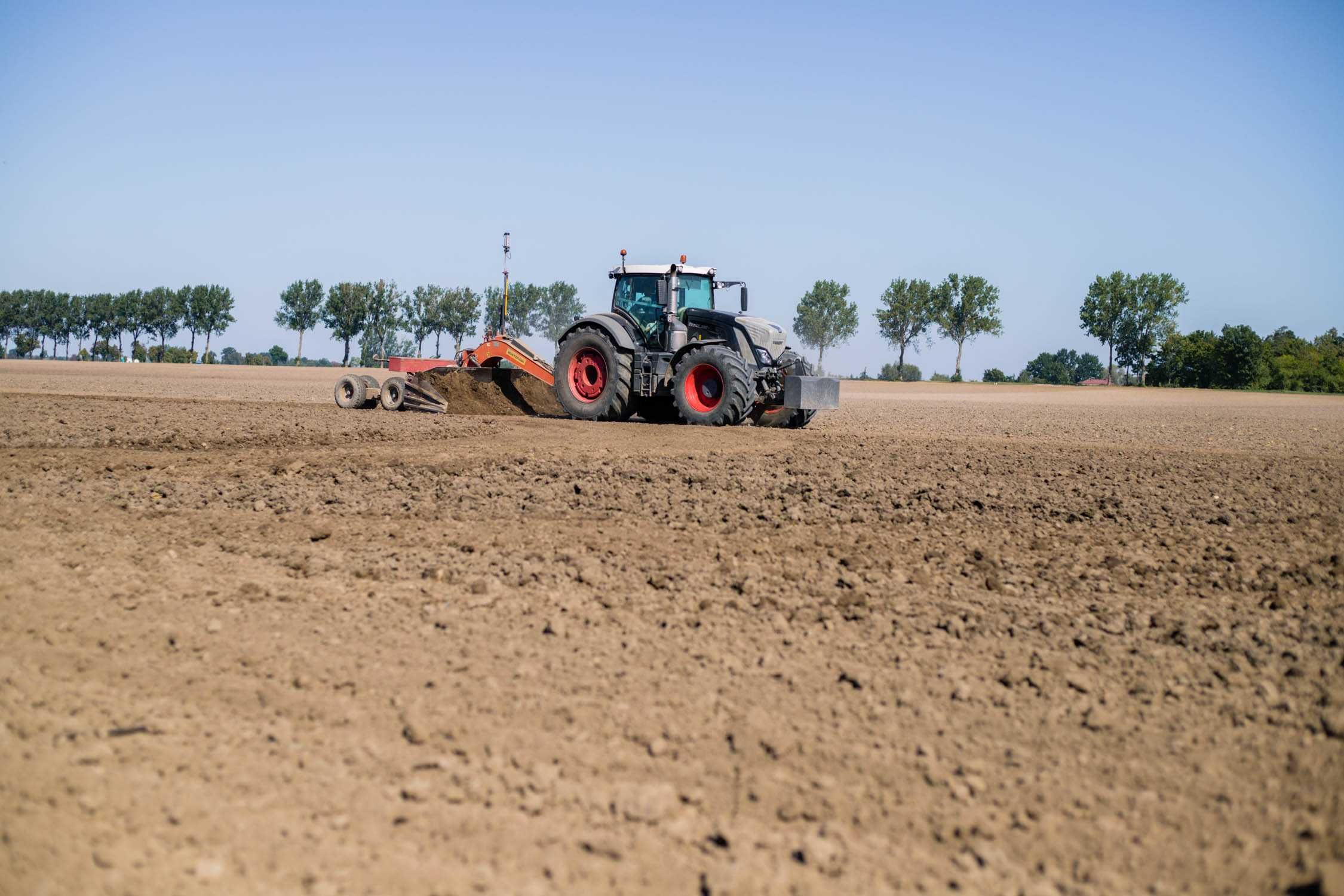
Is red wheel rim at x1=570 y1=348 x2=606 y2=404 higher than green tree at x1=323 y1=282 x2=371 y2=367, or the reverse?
green tree at x1=323 y1=282 x2=371 y2=367

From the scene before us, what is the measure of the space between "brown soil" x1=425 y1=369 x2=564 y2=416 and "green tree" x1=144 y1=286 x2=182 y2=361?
303 feet

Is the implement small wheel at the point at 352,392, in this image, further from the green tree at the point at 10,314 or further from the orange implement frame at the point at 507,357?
the green tree at the point at 10,314

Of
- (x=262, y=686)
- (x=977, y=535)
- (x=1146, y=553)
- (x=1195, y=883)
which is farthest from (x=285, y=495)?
(x=1195, y=883)

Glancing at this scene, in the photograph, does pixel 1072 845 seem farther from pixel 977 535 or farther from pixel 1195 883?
pixel 977 535

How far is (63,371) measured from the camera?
45.3 m

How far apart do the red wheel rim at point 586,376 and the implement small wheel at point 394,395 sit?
3.36 m

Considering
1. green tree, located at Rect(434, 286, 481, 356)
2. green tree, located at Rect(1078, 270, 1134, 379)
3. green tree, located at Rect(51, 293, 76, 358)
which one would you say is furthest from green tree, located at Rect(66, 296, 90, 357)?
green tree, located at Rect(1078, 270, 1134, 379)

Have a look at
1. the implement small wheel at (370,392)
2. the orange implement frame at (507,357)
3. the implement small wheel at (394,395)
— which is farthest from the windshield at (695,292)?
the implement small wheel at (370,392)

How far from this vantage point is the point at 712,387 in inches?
582

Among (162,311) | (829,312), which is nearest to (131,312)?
(162,311)

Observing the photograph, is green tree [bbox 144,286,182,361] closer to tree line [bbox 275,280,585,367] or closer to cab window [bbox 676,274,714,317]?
tree line [bbox 275,280,585,367]

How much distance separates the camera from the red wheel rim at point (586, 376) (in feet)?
52.7

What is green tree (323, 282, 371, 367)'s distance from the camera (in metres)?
84.9

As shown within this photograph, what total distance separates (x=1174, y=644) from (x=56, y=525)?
758 cm
